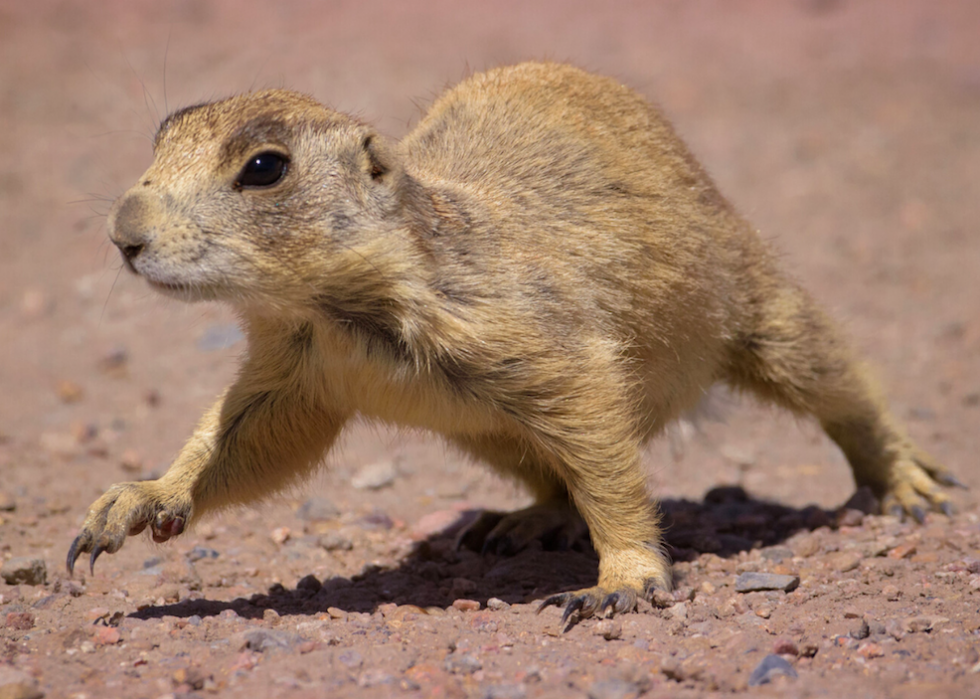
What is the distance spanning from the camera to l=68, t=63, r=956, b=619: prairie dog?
13.9 ft

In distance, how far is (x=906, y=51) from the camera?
52.3 feet

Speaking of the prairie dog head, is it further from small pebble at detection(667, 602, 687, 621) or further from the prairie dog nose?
small pebble at detection(667, 602, 687, 621)

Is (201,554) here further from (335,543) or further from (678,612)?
(678,612)

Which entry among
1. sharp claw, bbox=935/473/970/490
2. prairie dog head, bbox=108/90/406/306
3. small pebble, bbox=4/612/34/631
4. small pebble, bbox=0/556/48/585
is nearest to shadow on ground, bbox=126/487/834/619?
small pebble, bbox=4/612/34/631

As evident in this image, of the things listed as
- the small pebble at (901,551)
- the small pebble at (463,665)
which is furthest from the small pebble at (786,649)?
the small pebble at (901,551)

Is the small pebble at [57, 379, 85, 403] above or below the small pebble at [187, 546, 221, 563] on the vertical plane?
above

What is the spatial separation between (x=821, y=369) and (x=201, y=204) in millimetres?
3878

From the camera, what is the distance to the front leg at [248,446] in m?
4.90

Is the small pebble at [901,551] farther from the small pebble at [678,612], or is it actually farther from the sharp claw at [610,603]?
the sharp claw at [610,603]

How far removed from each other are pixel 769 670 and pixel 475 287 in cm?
192

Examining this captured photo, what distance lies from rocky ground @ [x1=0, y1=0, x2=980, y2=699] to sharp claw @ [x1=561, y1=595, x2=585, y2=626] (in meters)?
0.07

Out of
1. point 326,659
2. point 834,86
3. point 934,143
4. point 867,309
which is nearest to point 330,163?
point 326,659

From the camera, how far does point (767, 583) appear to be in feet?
16.6

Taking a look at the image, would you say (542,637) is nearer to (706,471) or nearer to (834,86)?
(706,471)
